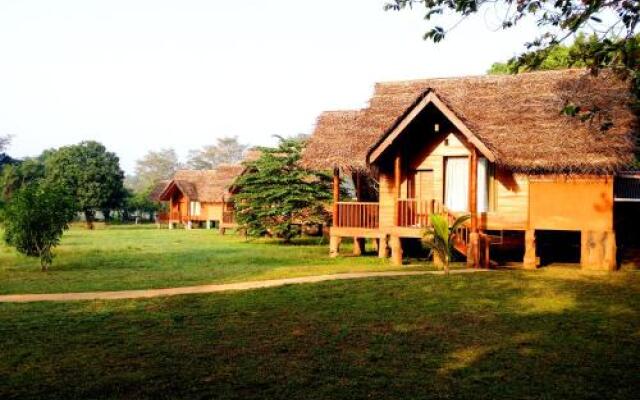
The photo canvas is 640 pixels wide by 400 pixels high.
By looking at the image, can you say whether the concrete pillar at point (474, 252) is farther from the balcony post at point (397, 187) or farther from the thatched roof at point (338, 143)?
the thatched roof at point (338, 143)

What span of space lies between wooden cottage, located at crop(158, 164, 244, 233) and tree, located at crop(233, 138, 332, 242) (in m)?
24.1

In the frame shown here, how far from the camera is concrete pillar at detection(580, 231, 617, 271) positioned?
57.3ft

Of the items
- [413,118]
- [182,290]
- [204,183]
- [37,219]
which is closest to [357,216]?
[413,118]

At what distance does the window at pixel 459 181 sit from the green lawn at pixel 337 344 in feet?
22.8

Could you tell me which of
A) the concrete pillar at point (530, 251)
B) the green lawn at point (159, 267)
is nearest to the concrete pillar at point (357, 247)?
the green lawn at point (159, 267)

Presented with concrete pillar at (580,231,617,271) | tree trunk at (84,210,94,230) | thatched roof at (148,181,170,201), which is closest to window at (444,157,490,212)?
concrete pillar at (580,231,617,271)

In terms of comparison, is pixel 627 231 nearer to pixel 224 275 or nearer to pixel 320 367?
pixel 224 275

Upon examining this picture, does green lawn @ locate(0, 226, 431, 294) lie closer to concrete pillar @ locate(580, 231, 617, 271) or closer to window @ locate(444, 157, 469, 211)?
window @ locate(444, 157, 469, 211)

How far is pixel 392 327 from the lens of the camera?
398 inches

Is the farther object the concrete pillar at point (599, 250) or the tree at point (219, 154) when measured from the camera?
the tree at point (219, 154)

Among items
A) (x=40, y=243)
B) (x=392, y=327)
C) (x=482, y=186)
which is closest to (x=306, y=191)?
(x=482, y=186)

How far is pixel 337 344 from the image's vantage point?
9000 mm

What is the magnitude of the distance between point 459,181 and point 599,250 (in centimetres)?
492

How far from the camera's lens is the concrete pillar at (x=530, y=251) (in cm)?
1806
